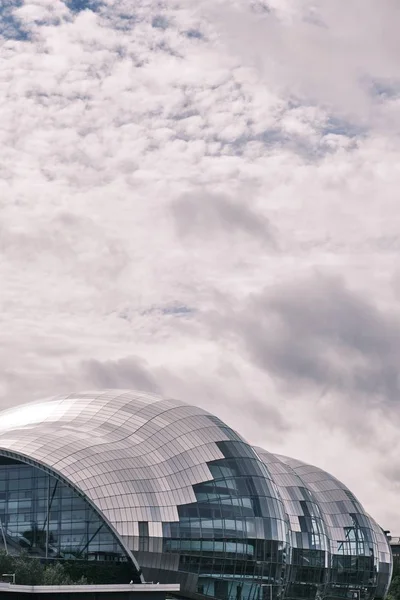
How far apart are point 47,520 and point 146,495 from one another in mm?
8633

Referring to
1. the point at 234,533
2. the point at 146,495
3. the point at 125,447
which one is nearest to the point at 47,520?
the point at 146,495

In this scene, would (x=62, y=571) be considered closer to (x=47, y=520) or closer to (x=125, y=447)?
(x=47, y=520)

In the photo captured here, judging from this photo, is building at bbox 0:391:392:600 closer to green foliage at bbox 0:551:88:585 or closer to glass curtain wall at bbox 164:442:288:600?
glass curtain wall at bbox 164:442:288:600

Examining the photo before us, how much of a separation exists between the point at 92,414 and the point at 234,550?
18.4 metres

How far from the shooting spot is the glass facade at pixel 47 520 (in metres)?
84.4

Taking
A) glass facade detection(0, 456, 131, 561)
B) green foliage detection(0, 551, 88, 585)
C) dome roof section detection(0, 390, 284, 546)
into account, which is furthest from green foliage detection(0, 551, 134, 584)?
dome roof section detection(0, 390, 284, 546)

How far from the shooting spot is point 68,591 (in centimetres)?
6297

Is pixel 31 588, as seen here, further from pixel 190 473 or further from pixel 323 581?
pixel 323 581

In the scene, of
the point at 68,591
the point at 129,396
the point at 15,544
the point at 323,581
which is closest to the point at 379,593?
the point at 323,581

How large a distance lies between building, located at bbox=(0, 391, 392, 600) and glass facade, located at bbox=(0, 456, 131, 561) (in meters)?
0.08

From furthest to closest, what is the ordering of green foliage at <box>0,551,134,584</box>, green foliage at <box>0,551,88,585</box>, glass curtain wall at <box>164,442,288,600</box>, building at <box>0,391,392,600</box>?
1. glass curtain wall at <box>164,442,288,600</box>
2. building at <box>0,391,392,600</box>
3. green foliage at <box>0,551,134,584</box>
4. green foliage at <box>0,551,88,585</box>

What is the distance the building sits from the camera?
276ft

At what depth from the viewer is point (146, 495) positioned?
280 feet

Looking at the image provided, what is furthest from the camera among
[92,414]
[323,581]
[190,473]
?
[323,581]
